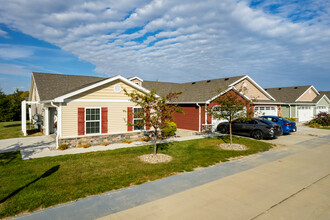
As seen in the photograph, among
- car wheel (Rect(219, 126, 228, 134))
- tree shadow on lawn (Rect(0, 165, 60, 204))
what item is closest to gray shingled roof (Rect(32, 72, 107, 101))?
tree shadow on lawn (Rect(0, 165, 60, 204))

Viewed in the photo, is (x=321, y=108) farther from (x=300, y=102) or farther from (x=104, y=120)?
(x=104, y=120)

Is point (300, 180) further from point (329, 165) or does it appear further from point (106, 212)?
point (106, 212)

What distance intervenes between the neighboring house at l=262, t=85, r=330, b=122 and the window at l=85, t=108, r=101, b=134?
24.7 m

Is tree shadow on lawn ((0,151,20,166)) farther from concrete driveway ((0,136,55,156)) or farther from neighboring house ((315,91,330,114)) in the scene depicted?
neighboring house ((315,91,330,114))

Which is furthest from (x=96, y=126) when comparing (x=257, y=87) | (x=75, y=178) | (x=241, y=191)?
(x=257, y=87)

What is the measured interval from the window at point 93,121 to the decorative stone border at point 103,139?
45cm

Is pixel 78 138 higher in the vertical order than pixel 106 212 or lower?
higher

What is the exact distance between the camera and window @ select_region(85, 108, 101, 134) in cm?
1305

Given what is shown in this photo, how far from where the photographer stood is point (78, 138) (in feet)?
41.4

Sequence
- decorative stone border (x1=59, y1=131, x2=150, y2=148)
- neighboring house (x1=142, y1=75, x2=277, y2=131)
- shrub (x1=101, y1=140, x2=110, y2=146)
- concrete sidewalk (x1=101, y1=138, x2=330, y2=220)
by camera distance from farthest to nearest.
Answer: neighboring house (x1=142, y1=75, x2=277, y2=131), shrub (x1=101, y1=140, x2=110, y2=146), decorative stone border (x1=59, y1=131, x2=150, y2=148), concrete sidewalk (x1=101, y1=138, x2=330, y2=220)

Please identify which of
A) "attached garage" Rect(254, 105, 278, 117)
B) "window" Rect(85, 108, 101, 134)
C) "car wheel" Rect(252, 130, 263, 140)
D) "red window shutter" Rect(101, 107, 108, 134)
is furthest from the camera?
"attached garage" Rect(254, 105, 278, 117)

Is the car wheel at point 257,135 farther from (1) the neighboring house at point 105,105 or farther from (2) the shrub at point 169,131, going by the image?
(2) the shrub at point 169,131

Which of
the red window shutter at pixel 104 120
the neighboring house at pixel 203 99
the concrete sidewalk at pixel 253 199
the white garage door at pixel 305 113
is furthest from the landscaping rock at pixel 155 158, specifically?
the white garage door at pixel 305 113

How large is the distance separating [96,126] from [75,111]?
1.63m
